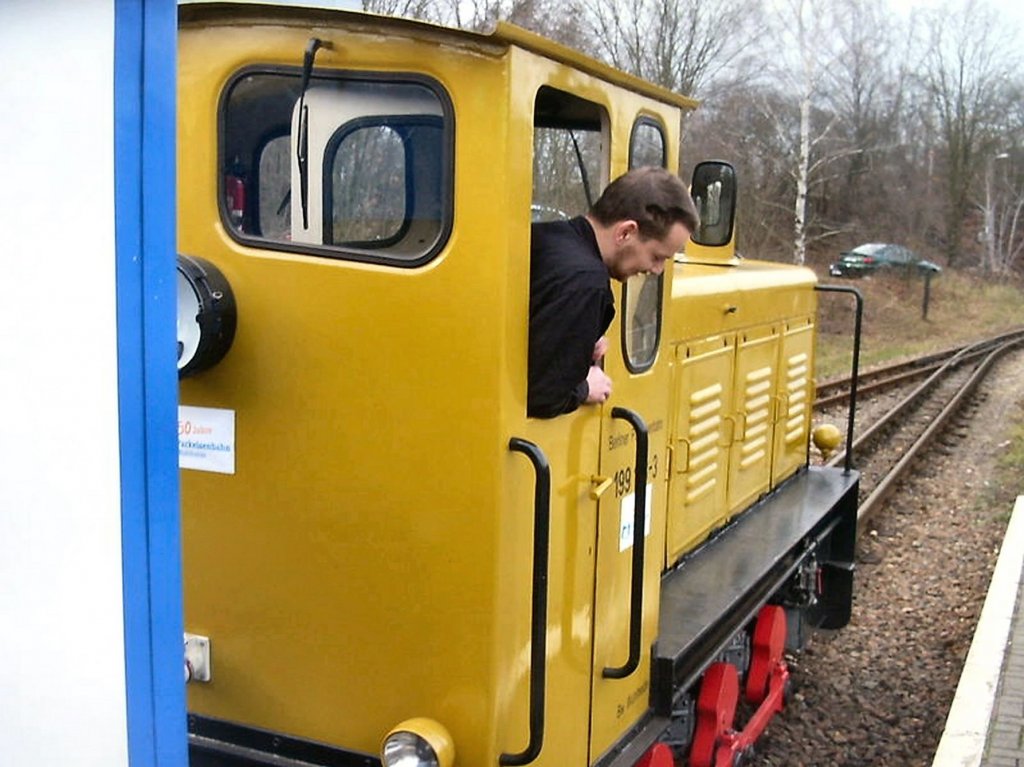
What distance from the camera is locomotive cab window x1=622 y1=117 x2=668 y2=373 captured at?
3156 millimetres

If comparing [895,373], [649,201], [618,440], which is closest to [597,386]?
[618,440]

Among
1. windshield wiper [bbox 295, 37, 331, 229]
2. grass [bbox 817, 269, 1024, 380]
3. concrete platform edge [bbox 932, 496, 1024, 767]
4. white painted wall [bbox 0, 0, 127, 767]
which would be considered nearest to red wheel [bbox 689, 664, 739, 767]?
concrete platform edge [bbox 932, 496, 1024, 767]

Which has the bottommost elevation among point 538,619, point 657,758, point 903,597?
point 903,597

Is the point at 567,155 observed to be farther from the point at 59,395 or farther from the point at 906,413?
the point at 906,413

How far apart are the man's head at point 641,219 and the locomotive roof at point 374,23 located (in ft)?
1.00

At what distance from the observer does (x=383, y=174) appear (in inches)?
109

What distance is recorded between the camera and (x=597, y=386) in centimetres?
279

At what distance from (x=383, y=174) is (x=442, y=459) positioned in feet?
2.61

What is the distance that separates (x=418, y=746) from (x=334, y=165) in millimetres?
1521

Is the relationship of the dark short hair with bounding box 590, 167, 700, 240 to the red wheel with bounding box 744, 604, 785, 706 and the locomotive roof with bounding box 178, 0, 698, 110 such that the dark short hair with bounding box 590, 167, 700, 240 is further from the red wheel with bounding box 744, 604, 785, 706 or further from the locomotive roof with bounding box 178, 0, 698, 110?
the red wheel with bounding box 744, 604, 785, 706

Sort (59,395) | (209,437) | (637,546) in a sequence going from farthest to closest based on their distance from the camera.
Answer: (637,546), (209,437), (59,395)

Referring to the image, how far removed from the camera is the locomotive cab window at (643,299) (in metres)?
3.16

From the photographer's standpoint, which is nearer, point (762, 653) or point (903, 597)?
point (762, 653)

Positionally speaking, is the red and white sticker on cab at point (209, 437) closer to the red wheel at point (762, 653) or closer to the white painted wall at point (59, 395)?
the white painted wall at point (59, 395)
